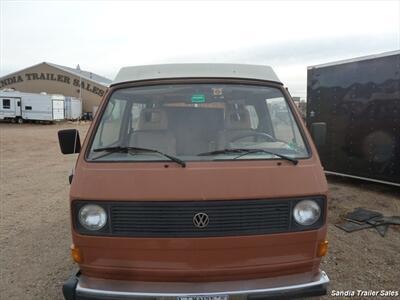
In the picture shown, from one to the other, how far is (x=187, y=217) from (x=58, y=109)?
36862mm

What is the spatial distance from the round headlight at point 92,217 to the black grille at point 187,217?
0.07 m

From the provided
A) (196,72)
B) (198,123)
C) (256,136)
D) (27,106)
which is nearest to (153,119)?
(198,123)

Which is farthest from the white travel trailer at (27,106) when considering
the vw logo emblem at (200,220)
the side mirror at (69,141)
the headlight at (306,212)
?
the headlight at (306,212)

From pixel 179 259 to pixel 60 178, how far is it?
7754 mm

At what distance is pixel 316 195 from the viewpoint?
279cm

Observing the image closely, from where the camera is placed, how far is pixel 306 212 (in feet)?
9.19

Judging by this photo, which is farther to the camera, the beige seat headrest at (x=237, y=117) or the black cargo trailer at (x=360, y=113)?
the black cargo trailer at (x=360, y=113)

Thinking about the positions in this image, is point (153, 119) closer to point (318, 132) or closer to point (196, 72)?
point (196, 72)

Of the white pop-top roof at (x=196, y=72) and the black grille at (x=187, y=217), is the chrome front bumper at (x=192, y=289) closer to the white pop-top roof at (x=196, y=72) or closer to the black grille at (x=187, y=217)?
the black grille at (x=187, y=217)

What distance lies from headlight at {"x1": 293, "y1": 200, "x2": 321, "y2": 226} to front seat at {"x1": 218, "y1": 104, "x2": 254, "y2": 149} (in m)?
0.85

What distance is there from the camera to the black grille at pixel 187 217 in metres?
2.64

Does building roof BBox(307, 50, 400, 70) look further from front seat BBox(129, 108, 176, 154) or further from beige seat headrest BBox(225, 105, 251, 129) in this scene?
front seat BBox(129, 108, 176, 154)

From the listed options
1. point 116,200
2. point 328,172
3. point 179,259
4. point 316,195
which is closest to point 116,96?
point 116,200

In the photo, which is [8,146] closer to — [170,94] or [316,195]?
[170,94]
